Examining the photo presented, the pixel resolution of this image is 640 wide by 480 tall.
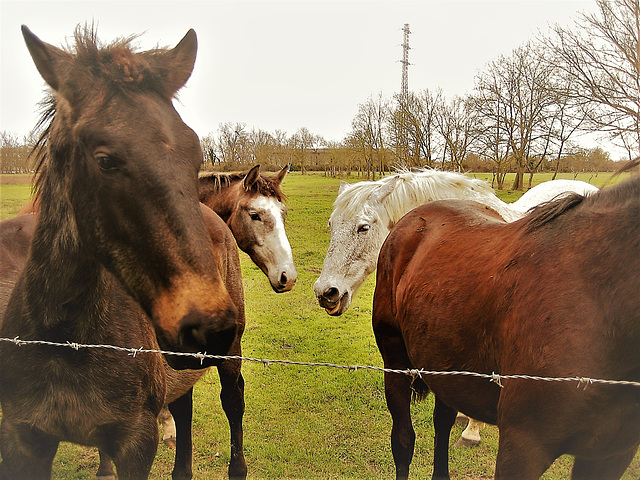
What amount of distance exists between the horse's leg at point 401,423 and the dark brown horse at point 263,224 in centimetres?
157

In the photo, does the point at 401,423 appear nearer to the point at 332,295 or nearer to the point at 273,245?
the point at 332,295

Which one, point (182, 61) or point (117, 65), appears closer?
→ point (117, 65)

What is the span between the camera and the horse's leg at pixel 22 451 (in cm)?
178

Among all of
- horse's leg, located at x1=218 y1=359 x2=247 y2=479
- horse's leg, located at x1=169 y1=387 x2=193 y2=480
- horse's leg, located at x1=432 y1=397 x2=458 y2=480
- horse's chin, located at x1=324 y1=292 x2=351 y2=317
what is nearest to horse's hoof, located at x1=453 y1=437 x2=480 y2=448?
horse's leg, located at x1=432 y1=397 x2=458 y2=480

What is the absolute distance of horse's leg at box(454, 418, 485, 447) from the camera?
12.4ft

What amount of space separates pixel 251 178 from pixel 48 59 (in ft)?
8.80

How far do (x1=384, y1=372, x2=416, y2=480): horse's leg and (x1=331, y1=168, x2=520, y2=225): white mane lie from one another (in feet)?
5.06

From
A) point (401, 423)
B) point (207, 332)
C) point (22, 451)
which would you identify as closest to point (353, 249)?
point (401, 423)

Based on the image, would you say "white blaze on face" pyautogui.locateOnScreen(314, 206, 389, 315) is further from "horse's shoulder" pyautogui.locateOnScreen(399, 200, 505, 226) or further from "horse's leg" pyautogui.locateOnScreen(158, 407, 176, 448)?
"horse's leg" pyautogui.locateOnScreen(158, 407, 176, 448)

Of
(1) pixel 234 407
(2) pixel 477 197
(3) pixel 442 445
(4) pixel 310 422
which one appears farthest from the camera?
(4) pixel 310 422

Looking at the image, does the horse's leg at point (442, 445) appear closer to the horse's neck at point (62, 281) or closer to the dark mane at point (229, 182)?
the horse's neck at point (62, 281)

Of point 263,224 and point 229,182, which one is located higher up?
point 229,182

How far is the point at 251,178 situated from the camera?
4.18 meters

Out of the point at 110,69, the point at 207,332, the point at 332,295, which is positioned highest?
the point at 110,69
